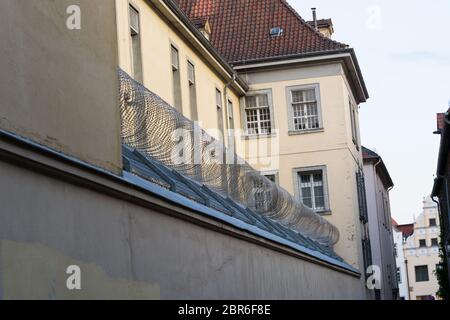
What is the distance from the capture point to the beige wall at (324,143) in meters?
37.1

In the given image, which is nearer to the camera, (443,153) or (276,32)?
(276,32)

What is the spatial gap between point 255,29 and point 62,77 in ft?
105

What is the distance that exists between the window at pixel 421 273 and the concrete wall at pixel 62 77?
310 ft

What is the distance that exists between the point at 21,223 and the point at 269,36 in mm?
32733

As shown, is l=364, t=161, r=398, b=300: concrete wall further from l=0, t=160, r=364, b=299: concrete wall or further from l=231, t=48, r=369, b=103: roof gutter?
l=0, t=160, r=364, b=299: concrete wall

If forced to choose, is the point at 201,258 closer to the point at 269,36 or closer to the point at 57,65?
the point at 57,65

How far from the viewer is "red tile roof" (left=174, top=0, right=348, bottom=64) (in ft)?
125

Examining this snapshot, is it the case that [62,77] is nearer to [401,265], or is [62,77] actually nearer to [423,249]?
[401,265]

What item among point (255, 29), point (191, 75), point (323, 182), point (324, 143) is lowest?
point (323, 182)

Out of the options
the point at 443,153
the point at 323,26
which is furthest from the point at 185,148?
the point at 443,153

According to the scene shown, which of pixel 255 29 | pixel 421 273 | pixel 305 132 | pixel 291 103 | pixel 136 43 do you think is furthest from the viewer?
pixel 421 273

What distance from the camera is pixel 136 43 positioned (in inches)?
1054

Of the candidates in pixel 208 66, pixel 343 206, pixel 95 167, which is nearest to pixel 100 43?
pixel 95 167

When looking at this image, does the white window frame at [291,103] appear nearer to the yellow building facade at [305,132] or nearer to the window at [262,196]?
the yellow building facade at [305,132]
